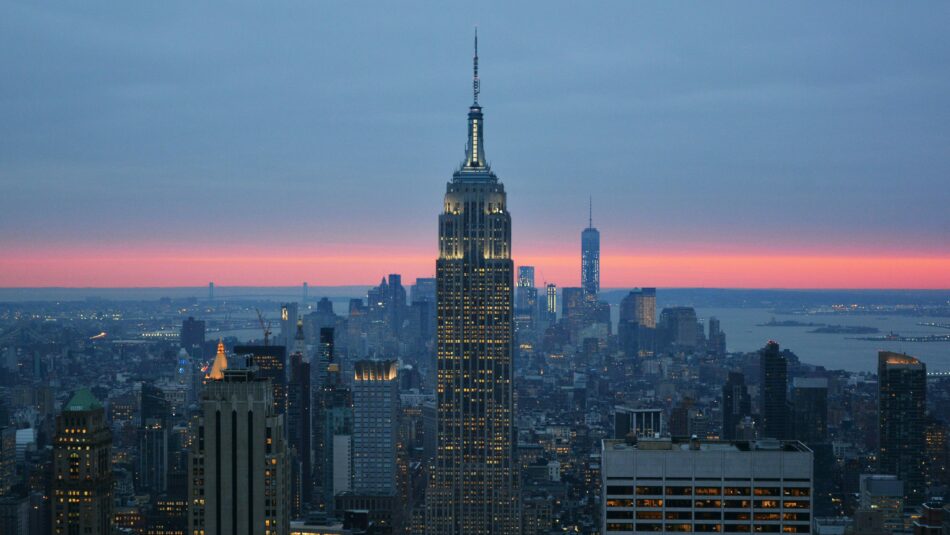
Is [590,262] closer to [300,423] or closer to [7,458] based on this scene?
[300,423]

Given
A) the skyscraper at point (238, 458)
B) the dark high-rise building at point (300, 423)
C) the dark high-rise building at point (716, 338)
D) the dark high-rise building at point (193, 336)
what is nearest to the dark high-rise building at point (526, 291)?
the dark high-rise building at point (716, 338)

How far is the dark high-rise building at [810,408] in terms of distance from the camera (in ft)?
351

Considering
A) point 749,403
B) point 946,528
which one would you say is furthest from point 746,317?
point 946,528

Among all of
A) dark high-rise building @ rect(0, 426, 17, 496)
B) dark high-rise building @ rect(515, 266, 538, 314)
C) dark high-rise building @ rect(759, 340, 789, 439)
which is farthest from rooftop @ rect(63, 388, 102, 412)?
dark high-rise building @ rect(759, 340, 789, 439)

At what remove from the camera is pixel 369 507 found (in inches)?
3671

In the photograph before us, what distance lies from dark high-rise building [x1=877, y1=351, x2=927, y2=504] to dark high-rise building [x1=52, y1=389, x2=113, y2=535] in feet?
181

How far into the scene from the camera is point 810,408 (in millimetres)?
109812

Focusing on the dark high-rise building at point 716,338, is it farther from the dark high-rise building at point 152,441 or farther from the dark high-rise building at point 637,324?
the dark high-rise building at point 152,441

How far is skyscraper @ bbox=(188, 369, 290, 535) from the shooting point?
149 ft

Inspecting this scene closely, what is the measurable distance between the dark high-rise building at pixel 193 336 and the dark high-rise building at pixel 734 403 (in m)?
42.3

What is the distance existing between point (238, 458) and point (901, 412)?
6859 cm

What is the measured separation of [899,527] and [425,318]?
2030 inches

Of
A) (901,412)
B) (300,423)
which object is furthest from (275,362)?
(901,412)

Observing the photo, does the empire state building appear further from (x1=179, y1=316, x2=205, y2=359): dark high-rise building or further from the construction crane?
(x1=179, y1=316, x2=205, y2=359): dark high-rise building
